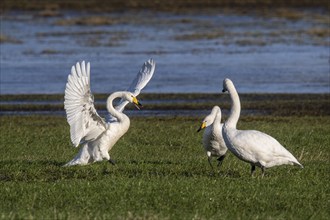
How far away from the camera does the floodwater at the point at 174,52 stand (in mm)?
29984

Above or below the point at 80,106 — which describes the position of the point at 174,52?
below

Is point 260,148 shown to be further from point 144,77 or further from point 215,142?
point 144,77

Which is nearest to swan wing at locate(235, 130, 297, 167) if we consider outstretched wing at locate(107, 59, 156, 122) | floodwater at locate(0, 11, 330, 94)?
outstretched wing at locate(107, 59, 156, 122)

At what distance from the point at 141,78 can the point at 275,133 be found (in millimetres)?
3264

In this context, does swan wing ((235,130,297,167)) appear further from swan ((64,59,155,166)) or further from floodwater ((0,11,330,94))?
floodwater ((0,11,330,94))

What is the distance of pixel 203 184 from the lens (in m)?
11.6

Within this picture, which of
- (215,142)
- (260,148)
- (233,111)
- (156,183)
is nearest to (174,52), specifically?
(215,142)

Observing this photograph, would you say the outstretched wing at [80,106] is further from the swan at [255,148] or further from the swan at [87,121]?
the swan at [255,148]

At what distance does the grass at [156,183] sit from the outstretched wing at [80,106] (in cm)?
55

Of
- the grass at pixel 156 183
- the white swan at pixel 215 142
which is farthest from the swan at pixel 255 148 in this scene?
the white swan at pixel 215 142

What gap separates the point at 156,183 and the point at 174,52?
28651 mm

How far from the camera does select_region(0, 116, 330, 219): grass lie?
33.5 ft

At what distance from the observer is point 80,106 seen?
13773 millimetres

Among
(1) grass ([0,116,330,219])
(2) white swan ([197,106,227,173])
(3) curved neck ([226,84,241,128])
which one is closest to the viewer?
(1) grass ([0,116,330,219])
